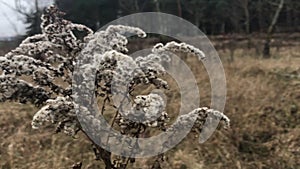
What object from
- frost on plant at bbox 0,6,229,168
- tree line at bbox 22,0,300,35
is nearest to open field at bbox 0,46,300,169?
frost on plant at bbox 0,6,229,168

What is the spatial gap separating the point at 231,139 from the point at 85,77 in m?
3.56

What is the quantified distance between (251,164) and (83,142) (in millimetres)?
2135

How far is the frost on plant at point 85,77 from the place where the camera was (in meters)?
2.49

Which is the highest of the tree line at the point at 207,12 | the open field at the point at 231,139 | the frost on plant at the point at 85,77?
the tree line at the point at 207,12

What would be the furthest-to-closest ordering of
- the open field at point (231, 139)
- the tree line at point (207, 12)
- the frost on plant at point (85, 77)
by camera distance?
1. the tree line at point (207, 12)
2. the open field at point (231, 139)
3. the frost on plant at point (85, 77)

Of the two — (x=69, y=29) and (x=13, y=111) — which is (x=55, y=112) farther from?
(x=13, y=111)

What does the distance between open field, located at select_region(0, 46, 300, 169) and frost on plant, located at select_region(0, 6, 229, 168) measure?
8.20 feet

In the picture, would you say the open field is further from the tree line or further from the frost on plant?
the tree line

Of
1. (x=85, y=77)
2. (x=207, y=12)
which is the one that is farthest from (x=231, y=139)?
(x=207, y=12)

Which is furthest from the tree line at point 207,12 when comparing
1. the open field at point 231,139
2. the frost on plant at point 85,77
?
the frost on plant at point 85,77

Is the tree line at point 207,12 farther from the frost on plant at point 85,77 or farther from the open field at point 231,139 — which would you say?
the frost on plant at point 85,77

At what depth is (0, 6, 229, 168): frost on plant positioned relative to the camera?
2.49m

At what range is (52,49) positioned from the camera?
284 centimetres

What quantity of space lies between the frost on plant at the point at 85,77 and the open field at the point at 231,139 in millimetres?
2501
